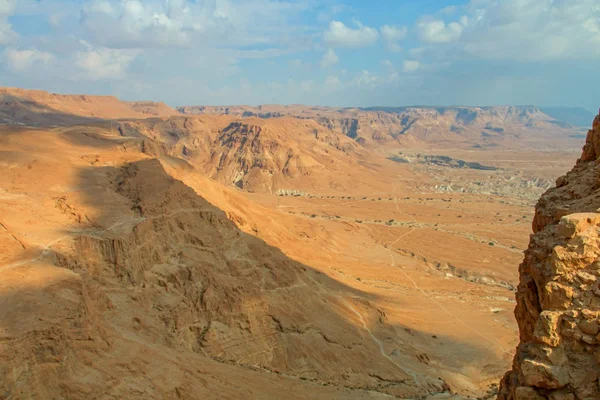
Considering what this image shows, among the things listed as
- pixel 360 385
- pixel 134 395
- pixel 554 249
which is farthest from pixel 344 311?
pixel 554 249

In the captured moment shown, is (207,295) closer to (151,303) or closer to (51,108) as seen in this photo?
(151,303)

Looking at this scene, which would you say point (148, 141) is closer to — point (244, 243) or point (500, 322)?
point (244, 243)

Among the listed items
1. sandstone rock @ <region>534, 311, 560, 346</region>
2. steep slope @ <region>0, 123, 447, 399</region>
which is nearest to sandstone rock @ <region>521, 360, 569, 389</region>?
sandstone rock @ <region>534, 311, 560, 346</region>

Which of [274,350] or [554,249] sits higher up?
[554,249]

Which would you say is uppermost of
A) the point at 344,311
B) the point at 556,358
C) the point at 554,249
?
the point at 554,249

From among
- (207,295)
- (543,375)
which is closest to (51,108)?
(207,295)
